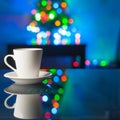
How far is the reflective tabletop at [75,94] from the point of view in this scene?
1.86 ft

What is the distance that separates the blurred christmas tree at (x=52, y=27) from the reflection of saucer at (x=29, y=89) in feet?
7.37

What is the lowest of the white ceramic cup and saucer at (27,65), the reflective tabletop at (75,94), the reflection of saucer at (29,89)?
the reflective tabletop at (75,94)

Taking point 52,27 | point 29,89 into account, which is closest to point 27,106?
point 29,89

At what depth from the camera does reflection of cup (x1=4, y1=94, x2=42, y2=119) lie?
0.56 m

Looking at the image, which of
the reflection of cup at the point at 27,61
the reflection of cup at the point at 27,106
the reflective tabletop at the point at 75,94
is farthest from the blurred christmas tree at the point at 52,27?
the reflection of cup at the point at 27,106

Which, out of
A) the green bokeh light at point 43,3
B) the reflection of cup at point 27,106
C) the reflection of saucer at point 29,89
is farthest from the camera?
the green bokeh light at point 43,3

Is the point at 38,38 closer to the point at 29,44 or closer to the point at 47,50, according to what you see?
the point at 29,44

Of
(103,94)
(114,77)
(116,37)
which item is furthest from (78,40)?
(103,94)

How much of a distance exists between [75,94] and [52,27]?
2369 mm

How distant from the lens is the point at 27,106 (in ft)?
2.00

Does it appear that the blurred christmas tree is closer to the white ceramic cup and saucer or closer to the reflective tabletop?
the reflective tabletop

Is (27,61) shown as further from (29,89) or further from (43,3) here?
(43,3)

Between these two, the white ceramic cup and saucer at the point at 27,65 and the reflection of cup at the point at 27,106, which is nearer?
the reflection of cup at the point at 27,106

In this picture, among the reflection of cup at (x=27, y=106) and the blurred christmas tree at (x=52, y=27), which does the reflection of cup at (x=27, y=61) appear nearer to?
the reflection of cup at (x=27, y=106)
